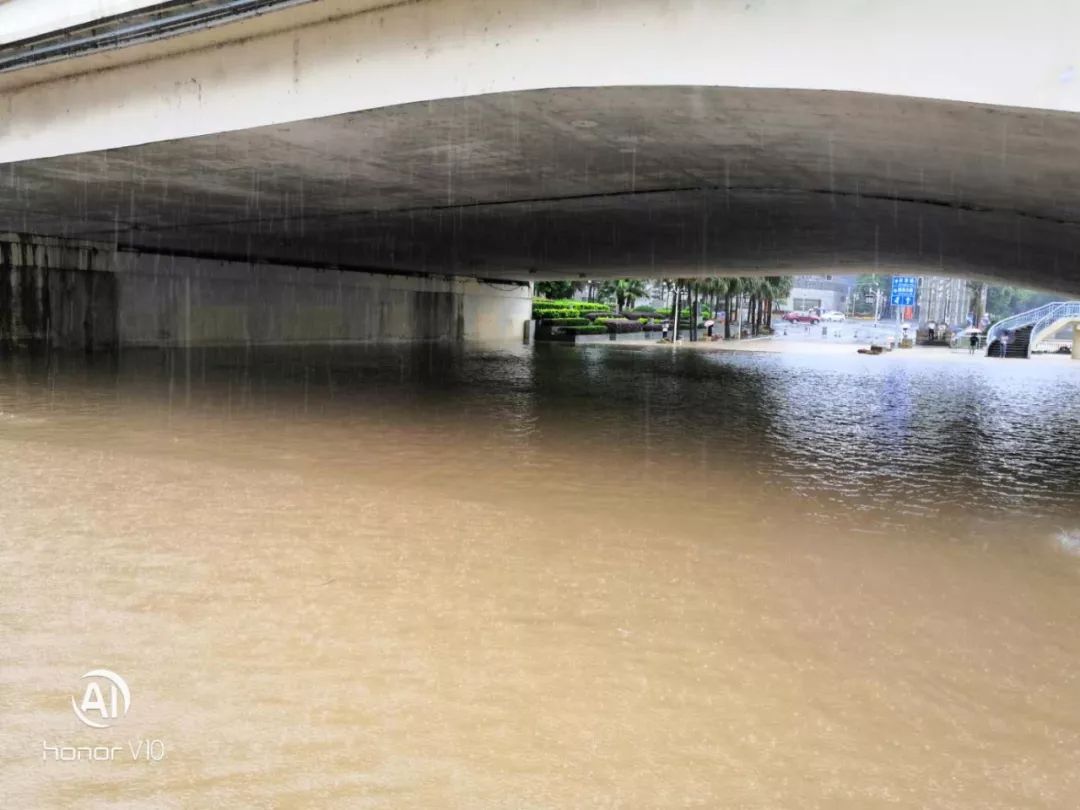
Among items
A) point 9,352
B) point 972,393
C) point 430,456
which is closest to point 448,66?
point 430,456

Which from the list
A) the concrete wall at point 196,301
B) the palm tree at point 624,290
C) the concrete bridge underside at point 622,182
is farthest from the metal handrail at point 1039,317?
the concrete wall at point 196,301

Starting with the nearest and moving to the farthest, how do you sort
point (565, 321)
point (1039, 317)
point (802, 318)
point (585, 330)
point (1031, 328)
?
point (1031, 328), point (1039, 317), point (585, 330), point (565, 321), point (802, 318)

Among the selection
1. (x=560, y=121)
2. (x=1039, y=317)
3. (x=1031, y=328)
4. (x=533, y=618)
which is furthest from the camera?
(x=1039, y=317)

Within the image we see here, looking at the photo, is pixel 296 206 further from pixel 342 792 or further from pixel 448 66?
pixel 342 792

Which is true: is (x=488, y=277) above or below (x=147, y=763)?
above

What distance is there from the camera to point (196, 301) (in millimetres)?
29844

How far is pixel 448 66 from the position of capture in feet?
27.8

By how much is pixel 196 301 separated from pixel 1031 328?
3852cm

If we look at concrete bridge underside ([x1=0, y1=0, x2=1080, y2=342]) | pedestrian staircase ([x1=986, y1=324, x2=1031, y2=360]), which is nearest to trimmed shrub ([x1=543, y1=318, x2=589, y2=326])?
pedestrian staircase ([x1=986, y1=324, x2=1031, y2=360])

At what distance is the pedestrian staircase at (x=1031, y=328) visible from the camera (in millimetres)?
41688

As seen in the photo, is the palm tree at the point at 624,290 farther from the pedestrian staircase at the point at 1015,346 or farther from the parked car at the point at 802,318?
the parked car at the point at 802,318

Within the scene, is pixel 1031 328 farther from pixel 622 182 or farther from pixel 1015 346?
pixel 622 182

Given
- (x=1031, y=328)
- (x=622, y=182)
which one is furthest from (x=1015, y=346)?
(x=622, y=182)

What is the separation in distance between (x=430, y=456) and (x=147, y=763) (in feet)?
22.6
